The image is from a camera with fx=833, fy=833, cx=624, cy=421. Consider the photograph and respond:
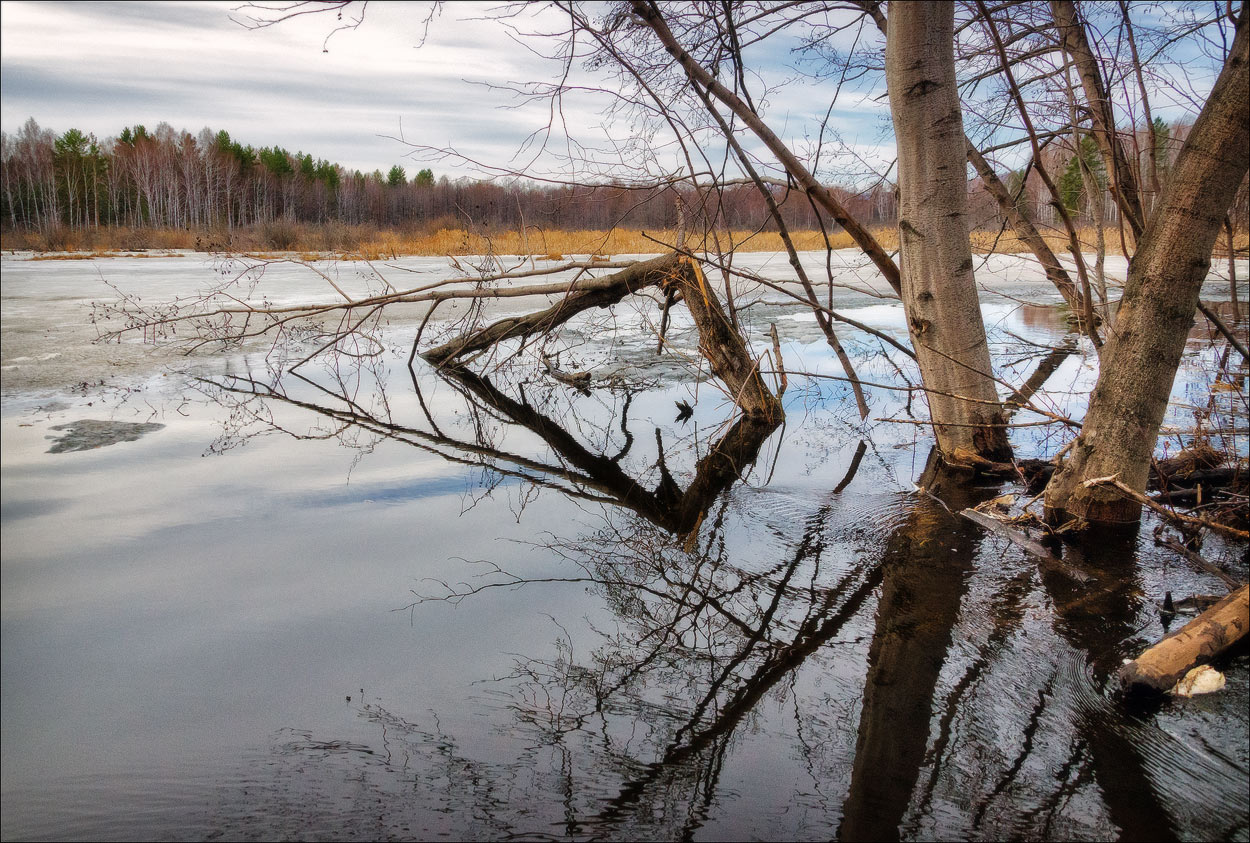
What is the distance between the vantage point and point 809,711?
2.72m

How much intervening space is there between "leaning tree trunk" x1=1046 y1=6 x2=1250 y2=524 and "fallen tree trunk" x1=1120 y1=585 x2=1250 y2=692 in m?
1.34

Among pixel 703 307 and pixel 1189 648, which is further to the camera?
pixel 703 307

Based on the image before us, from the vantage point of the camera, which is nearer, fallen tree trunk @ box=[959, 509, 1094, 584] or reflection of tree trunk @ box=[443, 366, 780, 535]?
fallen tree trunk @ box=[959, 509, 1094, 584]

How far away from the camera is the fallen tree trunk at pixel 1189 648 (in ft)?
8.81

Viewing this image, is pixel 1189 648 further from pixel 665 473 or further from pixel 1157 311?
pixel 665 473

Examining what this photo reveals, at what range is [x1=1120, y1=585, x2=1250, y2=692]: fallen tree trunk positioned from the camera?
8.81 feet

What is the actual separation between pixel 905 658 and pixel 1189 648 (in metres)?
0.90

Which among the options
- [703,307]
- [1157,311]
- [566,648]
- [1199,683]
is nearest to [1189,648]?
[1199,683]

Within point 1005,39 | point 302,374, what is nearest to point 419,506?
point 302,374

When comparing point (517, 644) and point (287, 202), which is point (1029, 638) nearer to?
point (517, 644)

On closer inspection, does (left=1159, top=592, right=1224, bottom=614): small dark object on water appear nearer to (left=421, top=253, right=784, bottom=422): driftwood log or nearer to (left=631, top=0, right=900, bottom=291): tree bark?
(left=631, top=0, right=900, bottom=291): tree bark

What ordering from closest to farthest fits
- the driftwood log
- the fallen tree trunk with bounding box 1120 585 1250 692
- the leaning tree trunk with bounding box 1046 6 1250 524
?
the fallen tree trunk with bounding box 1120 585 1250 692, the leaning tree trunk with bounding box 1046 6 1250 524, the driftwood log

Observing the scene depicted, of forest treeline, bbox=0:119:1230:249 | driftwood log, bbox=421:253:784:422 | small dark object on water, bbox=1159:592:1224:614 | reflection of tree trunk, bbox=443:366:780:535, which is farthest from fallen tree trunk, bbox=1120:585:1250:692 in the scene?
forest treeline, bbox=0:119:1230:249

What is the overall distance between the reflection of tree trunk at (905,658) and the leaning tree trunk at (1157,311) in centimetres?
67
